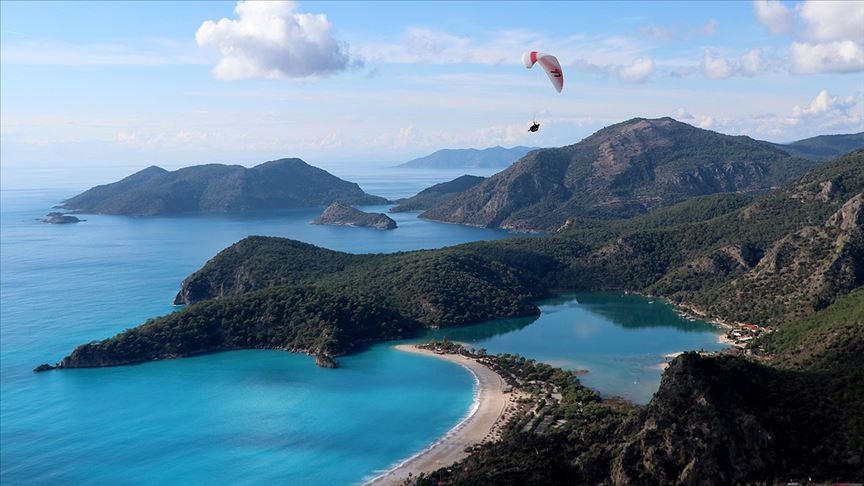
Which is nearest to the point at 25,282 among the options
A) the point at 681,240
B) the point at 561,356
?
the point at 561,356

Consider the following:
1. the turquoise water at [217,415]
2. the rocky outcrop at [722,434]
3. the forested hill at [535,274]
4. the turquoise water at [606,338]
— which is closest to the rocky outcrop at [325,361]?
the turquoise water at [217,415]

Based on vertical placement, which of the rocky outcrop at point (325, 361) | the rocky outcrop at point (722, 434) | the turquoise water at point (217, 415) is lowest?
the turquoise water at point (217, 415)

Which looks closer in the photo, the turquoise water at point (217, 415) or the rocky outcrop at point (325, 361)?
the turquoise water at point (217, 415)

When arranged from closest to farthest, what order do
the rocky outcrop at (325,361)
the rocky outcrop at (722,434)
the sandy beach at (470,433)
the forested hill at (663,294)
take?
1. the rocky outcrop at (722,434)
2. the forested hill at (663,294)
3. the sandy beach at (470,433)
4. the rocky outcrop at (325,361)

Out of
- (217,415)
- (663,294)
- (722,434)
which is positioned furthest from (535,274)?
(722,434)

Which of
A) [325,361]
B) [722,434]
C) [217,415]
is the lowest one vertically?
[217,415]

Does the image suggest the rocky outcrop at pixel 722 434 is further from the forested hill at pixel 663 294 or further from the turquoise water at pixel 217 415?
the turquoise water at pixel 217 415

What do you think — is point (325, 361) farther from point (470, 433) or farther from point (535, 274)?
point (535, 274)

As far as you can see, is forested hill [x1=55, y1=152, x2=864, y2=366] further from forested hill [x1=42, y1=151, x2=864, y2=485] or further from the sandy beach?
the sandy beach
